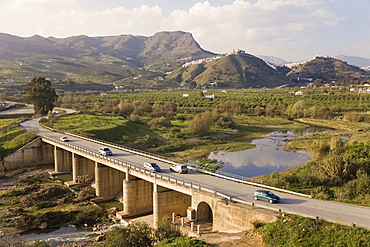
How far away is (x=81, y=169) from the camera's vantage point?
52344mm

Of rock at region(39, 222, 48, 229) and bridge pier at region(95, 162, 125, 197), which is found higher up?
bridge pier at region(95, 162, 125, 197)

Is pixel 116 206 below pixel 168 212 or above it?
below

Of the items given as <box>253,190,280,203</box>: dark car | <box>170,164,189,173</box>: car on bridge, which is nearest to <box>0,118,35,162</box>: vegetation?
<box>170,164,189,173</box>: car on bridge

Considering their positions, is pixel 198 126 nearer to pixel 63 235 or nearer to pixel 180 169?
pixel 180 169

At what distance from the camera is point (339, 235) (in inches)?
790

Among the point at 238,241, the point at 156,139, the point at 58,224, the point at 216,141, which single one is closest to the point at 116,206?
the point at 58,224

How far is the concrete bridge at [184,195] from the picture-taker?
24594 millimetres

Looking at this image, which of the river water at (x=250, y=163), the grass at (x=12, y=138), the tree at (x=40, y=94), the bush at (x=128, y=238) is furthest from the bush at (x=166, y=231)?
the tree at (x=40, y=94)

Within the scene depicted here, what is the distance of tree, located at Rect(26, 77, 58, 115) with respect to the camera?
8662 centimetres

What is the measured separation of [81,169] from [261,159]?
35.6 m

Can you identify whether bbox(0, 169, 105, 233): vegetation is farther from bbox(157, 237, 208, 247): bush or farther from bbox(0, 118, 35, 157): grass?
bbox(157, 237, 208, 247): bush

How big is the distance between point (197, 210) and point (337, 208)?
12038 millimetres

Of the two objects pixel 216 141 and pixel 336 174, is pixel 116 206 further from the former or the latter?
pixel 216 141

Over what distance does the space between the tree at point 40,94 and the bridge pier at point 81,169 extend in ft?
145
